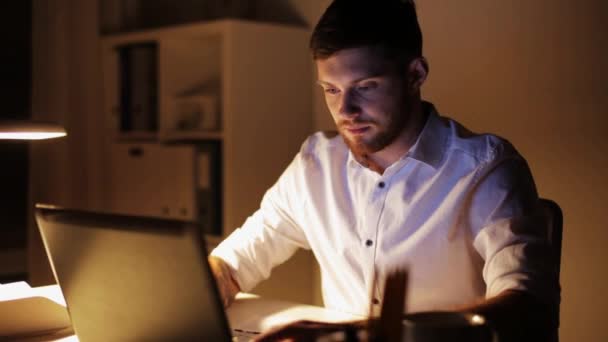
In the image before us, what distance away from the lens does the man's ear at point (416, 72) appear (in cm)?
180

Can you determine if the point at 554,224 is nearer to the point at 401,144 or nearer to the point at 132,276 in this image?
the point at 401,144

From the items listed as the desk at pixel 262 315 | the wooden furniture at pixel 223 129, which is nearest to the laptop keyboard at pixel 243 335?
the desk at pixel 262 315

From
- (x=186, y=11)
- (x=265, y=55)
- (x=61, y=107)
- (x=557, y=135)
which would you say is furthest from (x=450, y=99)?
(x=61, y=107)

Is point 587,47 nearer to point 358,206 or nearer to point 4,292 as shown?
point 358,206

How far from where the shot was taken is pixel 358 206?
6.19 ft

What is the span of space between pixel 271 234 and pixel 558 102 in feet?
3.20

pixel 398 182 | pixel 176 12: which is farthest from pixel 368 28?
pixel 176 12

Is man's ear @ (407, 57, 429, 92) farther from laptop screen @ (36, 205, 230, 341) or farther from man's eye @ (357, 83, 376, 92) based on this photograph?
laptop screen @ (36, 205, 230, 341)

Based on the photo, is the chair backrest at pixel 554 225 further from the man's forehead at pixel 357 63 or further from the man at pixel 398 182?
the man's forehead at pixel 357 63

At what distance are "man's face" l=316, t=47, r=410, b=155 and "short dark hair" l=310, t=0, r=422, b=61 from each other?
0.8 inches

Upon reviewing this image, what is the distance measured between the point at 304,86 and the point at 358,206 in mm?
1318

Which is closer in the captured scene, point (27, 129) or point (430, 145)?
point (27, 129)

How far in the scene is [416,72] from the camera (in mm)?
1802

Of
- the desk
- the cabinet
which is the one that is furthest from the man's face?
the cabinet
